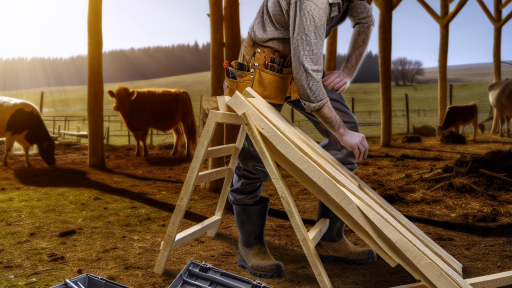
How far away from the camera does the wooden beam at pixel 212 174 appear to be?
211 centimetres

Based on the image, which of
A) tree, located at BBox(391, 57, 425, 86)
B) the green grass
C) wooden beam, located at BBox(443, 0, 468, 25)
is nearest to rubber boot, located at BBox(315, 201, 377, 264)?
the green grass

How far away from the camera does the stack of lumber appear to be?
4.68 ft

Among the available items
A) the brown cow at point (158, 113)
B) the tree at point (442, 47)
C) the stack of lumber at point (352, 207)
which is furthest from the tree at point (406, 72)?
the stack of lumber at point (352, 207)

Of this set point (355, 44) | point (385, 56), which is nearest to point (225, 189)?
point (355, 44)

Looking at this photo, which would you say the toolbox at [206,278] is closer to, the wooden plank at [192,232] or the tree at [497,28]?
the wooden plank at [192,232]

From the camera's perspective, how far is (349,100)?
11.2 metres

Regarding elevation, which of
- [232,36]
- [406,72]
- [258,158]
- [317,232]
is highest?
[406,72]

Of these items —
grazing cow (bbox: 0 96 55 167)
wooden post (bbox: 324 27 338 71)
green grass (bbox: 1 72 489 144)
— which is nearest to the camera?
grazing cow (bbox: 0 96 55 167)

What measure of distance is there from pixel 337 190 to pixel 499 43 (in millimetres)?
9570

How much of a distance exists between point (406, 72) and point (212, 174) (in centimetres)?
1066

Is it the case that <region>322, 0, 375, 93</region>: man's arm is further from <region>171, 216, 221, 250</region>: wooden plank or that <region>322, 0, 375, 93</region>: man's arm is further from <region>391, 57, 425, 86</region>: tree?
<region>391, 57, 425, 86</region>: tree

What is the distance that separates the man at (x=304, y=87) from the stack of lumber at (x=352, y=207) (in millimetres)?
203

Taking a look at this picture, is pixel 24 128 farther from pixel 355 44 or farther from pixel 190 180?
pixel 355 44

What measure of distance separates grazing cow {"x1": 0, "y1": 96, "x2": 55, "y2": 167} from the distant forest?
999 millimetres
